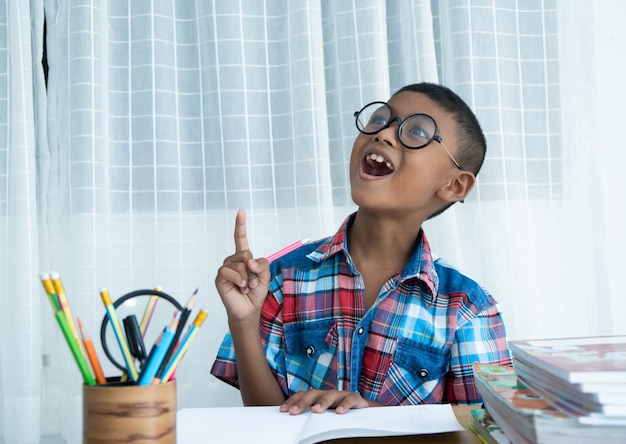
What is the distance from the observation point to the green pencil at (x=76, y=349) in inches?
18.4

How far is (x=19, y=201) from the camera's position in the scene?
→ 1.60m

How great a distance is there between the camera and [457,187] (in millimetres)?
1253

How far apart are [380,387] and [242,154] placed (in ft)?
2.47

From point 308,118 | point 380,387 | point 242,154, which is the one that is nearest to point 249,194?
point 242,154

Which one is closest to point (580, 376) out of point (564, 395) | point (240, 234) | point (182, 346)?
point (564, 395)

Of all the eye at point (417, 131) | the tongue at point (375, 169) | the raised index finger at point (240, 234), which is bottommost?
the raised index finger at point (240, 234)

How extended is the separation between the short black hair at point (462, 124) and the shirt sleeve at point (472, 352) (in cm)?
31

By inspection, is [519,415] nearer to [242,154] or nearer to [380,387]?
[380,387]

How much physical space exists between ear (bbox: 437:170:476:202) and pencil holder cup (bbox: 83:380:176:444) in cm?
86

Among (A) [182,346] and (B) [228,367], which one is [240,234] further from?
(A) [182,346]

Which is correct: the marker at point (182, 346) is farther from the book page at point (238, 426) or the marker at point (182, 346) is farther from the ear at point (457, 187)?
the ear at point (457, 187)

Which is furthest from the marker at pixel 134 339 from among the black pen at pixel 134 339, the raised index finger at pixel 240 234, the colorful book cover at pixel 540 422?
the raised index finger at pixel 240 234

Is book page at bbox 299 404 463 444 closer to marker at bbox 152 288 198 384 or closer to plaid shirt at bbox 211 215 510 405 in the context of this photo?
marker at bbox 152 288 198 384

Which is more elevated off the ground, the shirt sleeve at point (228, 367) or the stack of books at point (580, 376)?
the stack of books at point (580, 376)
